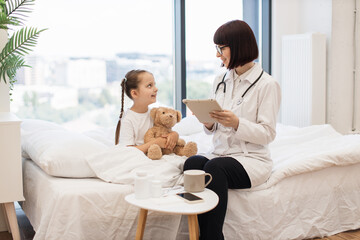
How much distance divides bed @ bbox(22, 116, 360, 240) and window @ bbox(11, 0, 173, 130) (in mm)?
1058

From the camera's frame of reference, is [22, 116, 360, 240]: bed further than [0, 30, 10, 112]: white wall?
No

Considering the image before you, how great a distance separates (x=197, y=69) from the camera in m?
4.17

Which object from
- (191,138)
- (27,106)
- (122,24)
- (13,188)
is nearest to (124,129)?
(13,188)

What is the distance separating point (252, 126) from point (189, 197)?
1.59 ft

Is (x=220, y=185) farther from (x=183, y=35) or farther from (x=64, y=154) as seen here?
(x=183, y=35)

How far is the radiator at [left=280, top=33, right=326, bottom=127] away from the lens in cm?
400

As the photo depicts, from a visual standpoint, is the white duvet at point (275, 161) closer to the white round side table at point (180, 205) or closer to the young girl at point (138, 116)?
the young girl at point (138, 116)

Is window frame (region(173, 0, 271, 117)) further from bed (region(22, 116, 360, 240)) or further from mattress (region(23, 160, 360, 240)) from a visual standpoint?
mattress (region(23, 160, 360, 240))

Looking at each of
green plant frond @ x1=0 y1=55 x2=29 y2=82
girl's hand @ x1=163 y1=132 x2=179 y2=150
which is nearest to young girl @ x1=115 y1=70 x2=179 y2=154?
girl's hand @ x1=163 y1=132 x2=179 y2=150

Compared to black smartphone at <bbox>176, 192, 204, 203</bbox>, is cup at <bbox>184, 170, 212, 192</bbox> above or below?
above

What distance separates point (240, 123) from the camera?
196cm

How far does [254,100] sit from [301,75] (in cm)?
223

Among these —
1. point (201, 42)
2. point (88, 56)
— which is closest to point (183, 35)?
point (201, 42)

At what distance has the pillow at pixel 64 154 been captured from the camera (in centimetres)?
201
